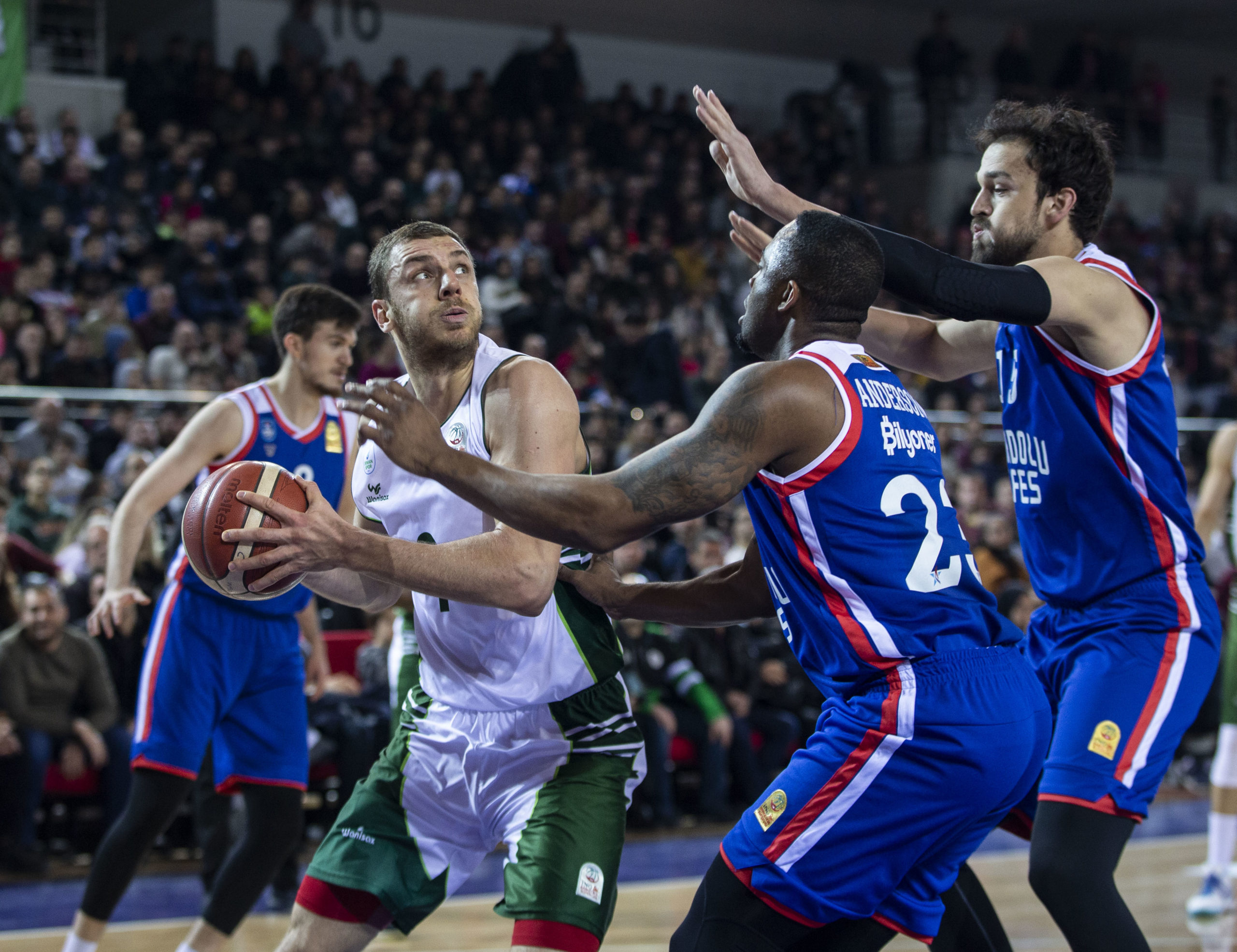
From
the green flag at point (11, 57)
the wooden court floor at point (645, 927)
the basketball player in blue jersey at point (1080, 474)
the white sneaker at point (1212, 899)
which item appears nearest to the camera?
the basketball player in blue jersey at point (1080, 474)

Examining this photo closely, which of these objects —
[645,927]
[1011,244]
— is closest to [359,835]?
[1011,244]

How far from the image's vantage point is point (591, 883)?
290cm

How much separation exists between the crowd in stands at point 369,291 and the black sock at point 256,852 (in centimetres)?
225

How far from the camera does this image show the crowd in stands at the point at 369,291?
805 centimetres

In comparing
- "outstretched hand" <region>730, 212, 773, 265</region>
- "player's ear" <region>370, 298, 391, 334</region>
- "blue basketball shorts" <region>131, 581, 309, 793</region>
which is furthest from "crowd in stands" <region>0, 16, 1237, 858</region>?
"outstretched hand" <region>730, 212, 773, 265</region>

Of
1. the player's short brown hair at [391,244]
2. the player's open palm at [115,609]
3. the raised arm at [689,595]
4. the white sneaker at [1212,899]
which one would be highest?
the player's short brown hair at [391,244]

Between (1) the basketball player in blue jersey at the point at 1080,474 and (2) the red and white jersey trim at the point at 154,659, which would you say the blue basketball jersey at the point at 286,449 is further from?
(1) the basketball player in blue jersey at the point at 1080,474

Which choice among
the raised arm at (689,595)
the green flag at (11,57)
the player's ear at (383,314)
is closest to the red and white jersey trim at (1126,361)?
the raised arm at (689,595)

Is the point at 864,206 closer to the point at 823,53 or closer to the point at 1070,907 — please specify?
the point at 823,53

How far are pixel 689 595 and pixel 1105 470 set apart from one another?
1.07m

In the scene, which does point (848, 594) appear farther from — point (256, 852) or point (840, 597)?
point (256, 852)

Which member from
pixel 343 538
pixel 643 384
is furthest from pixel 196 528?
pixel 643 384

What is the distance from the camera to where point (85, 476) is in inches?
358

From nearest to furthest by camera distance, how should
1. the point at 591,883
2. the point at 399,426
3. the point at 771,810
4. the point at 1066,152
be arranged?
the point at 399,426, the point at 771,810, the point at 591,883, the point at 1066,152
